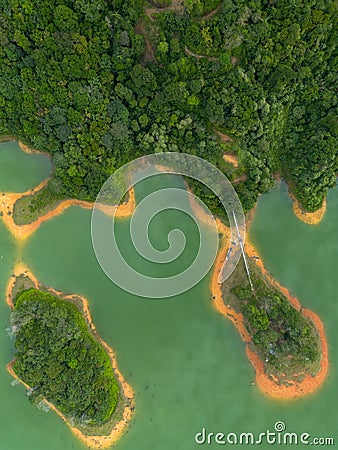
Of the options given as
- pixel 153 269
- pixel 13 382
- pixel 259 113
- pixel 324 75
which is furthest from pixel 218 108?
pixel 13 382

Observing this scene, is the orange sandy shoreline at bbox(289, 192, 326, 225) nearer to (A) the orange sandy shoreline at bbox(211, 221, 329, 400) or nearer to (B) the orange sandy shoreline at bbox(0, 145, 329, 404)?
(B) the orange sandy shoreline at bbox(0, 145, 329, 404)

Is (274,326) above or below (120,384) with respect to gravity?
above

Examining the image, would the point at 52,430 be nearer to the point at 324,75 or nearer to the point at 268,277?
the point at 268,277

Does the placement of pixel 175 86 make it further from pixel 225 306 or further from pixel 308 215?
pixel 225 306

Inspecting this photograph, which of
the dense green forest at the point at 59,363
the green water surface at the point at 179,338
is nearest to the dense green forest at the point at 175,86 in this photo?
the green water surface at the point at 179,338

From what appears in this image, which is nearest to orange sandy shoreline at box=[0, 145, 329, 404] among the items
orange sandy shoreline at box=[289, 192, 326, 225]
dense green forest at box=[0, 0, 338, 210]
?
orange sandy shoreline at box=[289, 192, 326, 225]

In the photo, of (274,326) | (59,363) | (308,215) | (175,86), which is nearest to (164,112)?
(175,86)

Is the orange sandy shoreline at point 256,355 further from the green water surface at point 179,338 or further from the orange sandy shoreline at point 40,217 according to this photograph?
the orange sandy shoreline at point 40,217
